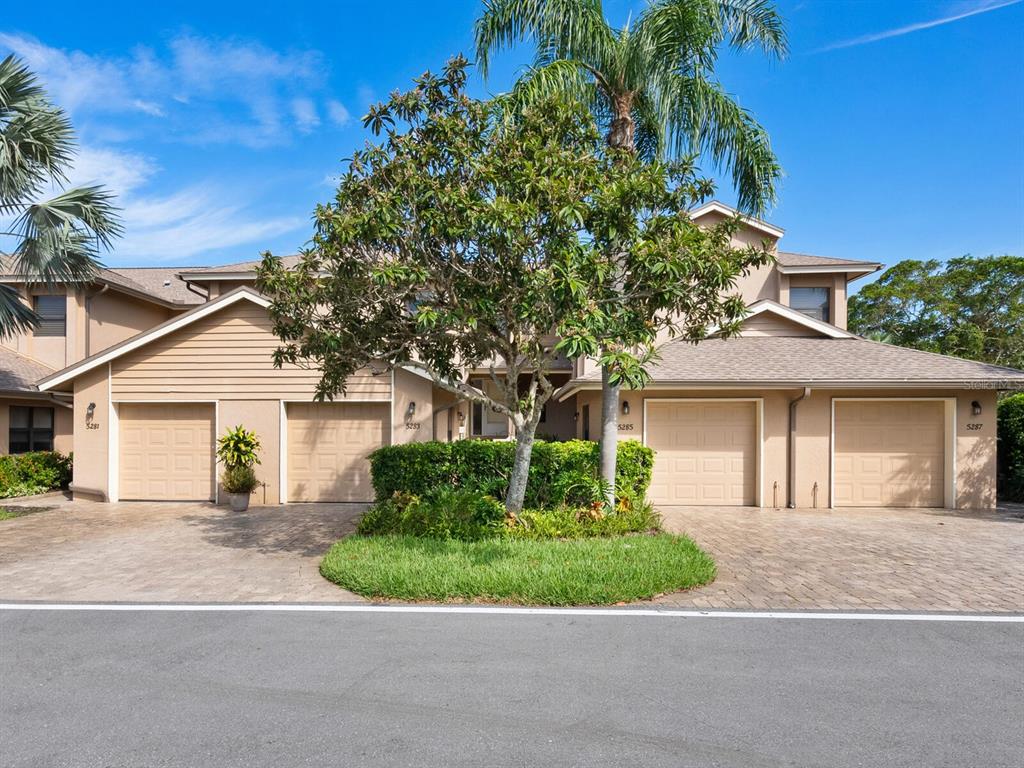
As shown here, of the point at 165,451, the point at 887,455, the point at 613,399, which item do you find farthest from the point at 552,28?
the point at 165,451

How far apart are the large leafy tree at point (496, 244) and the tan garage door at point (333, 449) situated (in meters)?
4.86

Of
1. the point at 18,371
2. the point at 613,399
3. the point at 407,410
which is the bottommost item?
the point at 407,410

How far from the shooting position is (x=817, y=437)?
12938 millimetres

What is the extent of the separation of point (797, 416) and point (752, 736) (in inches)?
417

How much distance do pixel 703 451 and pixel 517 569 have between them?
7594 millimetres

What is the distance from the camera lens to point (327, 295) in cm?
759

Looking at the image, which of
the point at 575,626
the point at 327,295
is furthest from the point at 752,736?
the point at 327,295

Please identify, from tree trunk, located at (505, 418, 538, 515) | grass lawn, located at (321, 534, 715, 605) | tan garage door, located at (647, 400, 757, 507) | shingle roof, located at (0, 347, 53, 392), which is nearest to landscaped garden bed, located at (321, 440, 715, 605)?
grass lawn, located at (321, 534, 715, 605)

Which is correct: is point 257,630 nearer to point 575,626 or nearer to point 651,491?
point 575,626

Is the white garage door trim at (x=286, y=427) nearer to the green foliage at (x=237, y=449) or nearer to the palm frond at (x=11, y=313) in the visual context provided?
the green foliage at (x=237, y=449)

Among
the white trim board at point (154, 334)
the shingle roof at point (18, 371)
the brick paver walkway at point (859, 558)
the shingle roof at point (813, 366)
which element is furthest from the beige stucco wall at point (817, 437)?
the shingle roof at point (18, 371)

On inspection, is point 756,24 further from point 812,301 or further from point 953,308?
point 953,308

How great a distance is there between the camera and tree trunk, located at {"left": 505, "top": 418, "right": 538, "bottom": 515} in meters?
8.23

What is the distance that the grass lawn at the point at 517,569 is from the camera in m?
6.35
